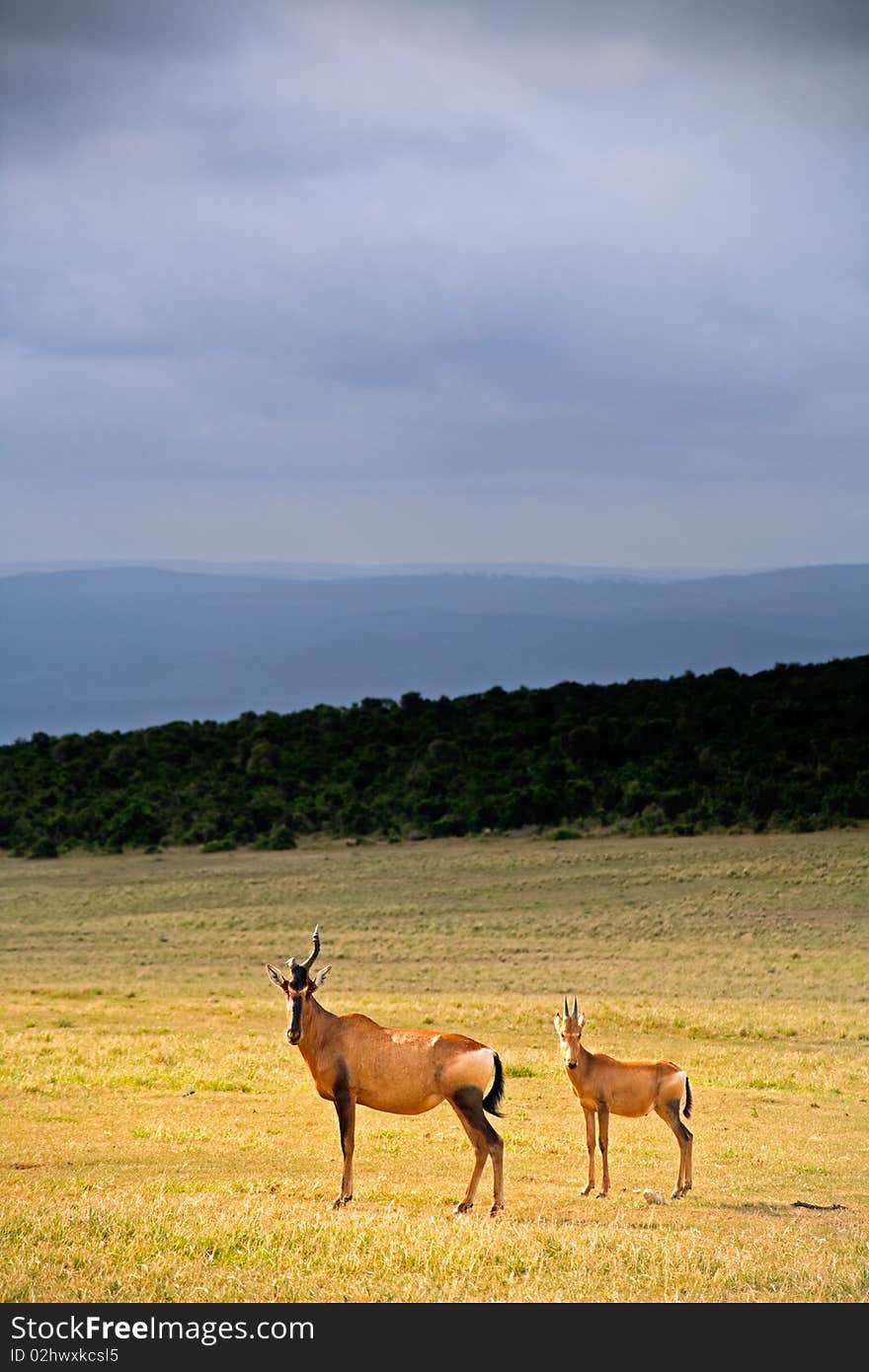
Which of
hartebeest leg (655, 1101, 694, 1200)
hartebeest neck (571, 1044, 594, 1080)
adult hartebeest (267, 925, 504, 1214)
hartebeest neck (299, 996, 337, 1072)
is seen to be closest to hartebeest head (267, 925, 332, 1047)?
adult hartebeest (267, 925, 504, 1214)

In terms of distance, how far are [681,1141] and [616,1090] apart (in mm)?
743

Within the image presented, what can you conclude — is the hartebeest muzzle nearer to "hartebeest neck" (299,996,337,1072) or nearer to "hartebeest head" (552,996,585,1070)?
"hartebeest neck" (299,996,337,1072)

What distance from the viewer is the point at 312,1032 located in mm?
12375

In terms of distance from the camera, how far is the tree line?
205ft

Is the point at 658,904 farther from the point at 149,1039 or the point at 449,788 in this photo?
the point at 149,1039

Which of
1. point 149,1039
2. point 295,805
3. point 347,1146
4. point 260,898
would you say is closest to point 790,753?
point 295,805

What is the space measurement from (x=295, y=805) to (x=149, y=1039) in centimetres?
4131

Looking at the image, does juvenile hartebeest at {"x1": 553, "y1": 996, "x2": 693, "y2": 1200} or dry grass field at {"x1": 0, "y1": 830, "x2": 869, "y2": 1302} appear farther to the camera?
juvenile hartebeest at {"x1": 553, "y1": 996, "x2": 693, "y2": 1200}

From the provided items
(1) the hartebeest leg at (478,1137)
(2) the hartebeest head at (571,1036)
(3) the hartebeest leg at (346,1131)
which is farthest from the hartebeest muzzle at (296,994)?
(2) the hartebeest head at (571,1036)

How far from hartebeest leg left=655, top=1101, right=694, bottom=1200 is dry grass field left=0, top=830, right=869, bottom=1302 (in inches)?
9.8

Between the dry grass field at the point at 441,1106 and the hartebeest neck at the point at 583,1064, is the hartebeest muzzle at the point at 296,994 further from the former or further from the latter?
the hartebeest neck at the point at 583,1064

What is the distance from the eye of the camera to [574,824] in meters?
62.1

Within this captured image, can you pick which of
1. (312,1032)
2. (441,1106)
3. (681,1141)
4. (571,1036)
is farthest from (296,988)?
(441,1106)

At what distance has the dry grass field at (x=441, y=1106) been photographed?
10.3 metres
